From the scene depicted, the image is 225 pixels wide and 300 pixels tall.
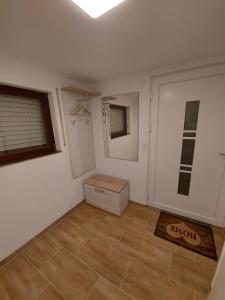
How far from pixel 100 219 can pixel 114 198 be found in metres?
0.40

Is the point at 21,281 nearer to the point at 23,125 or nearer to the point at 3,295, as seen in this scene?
the point at 3,295

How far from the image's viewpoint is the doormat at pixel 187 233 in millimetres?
1577

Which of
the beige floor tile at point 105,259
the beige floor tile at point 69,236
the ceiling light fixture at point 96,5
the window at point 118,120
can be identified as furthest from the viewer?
the window at point 118,120

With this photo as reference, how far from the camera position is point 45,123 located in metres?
1.92

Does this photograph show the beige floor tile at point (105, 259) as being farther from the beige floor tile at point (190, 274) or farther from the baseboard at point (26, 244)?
the baseboard at point (26, 244)

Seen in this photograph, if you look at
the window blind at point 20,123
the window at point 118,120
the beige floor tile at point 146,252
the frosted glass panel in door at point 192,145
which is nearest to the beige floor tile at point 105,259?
the beige floor tile at point 146,252

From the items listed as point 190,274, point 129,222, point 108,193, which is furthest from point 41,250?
point 190,274

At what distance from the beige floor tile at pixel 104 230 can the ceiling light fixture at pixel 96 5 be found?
7.28ft

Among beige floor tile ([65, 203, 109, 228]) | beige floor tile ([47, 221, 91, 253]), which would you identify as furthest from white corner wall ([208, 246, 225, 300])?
beige floor tile ([65, 203, 109, 228])

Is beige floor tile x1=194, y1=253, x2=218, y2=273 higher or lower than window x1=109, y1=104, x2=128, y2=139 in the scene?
lower

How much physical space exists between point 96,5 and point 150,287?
7.25 ft

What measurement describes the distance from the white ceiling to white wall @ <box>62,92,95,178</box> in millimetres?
570

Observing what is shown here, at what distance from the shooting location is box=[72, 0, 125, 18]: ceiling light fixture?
72cm

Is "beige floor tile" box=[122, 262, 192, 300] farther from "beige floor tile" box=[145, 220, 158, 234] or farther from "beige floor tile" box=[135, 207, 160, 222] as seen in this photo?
"beige floor tile" box=[135, 207, 160, 222]
